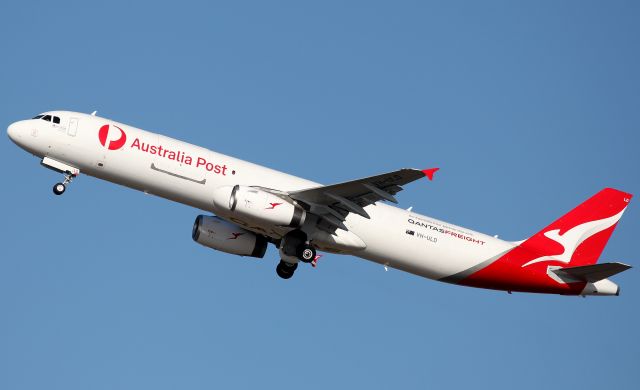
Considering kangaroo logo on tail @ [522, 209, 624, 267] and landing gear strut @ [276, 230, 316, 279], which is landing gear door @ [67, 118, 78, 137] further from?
kangaroo logo on tail @ [522, 209, 624, 267]

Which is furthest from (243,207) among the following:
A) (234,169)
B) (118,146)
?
(118,146)

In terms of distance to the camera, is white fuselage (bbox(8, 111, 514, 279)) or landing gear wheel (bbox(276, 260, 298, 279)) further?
landing gear wheel (bbox(276, 260, 298, 279))

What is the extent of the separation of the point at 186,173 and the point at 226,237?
5038 mm

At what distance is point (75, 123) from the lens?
42344 mm

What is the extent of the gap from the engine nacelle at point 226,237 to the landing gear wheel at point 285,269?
3.55ft

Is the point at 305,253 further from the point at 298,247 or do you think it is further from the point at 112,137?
the point at 112,137

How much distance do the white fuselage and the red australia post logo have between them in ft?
0.14

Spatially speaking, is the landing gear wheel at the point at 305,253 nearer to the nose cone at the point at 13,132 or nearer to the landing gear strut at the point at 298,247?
the landing gear strut at the point at 298,247

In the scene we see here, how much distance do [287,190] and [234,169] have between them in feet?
8.07

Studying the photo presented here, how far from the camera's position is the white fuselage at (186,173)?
4169 centimetres

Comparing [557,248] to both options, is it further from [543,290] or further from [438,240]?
[438,240]

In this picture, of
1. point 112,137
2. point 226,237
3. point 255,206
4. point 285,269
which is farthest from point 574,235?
point 112,137

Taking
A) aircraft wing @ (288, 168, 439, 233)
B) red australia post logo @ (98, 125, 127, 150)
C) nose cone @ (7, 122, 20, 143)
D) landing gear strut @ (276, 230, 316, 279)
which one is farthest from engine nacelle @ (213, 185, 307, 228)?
nose cone @ (7, 122, 20, 143)

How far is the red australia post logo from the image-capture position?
41750 mm
